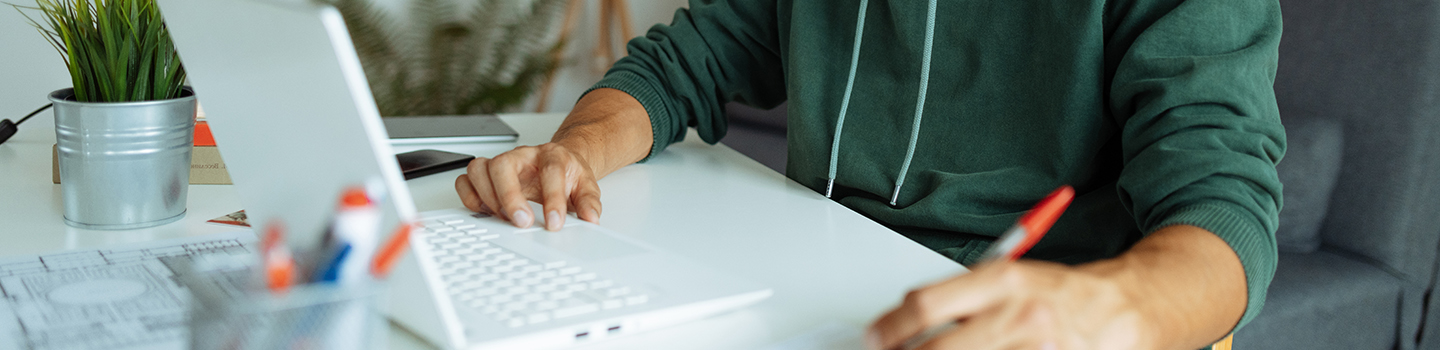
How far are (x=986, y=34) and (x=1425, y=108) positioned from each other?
685mm

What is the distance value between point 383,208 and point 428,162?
576 millimetres

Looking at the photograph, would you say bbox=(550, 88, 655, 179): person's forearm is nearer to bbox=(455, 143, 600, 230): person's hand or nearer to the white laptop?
bbox=(455, 143, 600, 230): person's hand

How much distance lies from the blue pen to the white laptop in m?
0.04

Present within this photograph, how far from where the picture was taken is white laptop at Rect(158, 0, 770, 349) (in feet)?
1.16

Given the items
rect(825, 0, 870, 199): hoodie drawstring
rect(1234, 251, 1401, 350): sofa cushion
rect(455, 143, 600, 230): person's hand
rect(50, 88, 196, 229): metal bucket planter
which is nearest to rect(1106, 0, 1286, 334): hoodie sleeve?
rect(825, 0, 870, 199): hoodie drawstring

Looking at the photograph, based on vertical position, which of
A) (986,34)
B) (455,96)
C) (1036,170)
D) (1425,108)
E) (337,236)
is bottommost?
(455,96)

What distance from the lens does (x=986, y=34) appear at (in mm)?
844

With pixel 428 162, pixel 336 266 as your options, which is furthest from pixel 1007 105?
pixel 336 266

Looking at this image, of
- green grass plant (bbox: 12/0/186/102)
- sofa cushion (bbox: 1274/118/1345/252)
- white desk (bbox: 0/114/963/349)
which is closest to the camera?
white desk (bbox: 0/114/963/349)

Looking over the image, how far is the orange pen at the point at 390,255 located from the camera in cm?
29

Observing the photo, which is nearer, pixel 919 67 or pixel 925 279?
pixel 925 279

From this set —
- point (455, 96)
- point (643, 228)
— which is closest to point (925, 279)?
point (643, 228)

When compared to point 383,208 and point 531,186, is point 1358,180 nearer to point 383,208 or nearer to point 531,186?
point 531,186

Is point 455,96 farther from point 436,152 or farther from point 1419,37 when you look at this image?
point 1419,37
